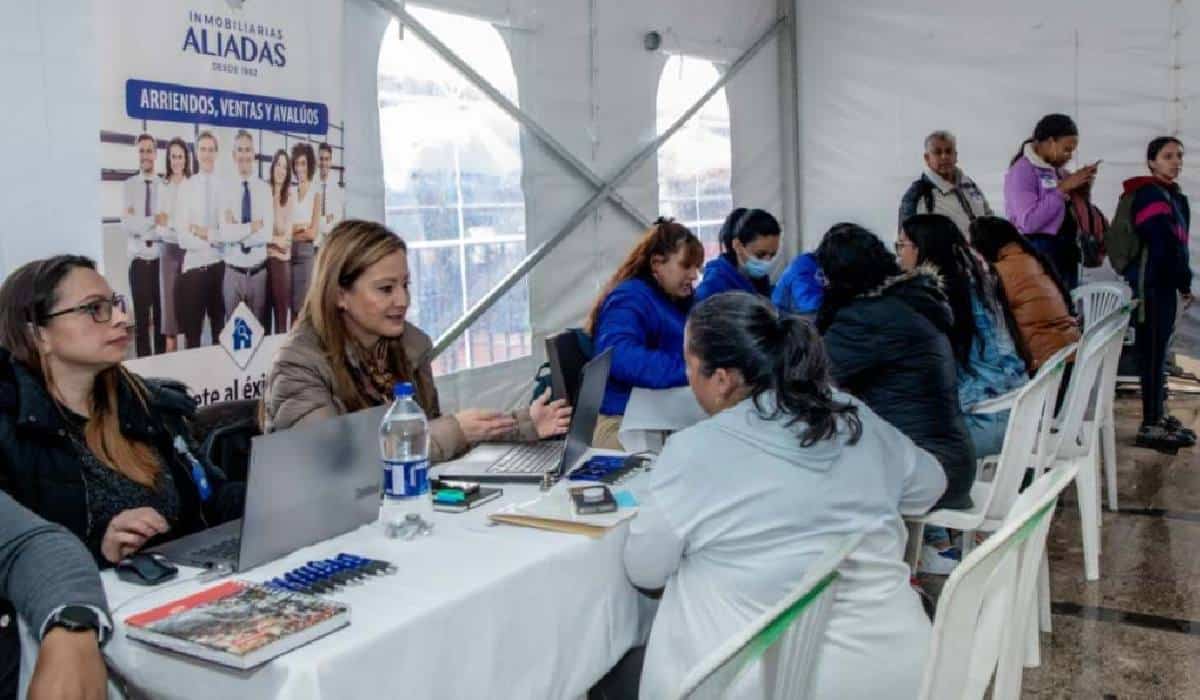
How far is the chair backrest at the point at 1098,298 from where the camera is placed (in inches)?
221

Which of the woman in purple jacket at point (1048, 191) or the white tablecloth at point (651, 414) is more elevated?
the woman in purple jacket at point (1048, 191)

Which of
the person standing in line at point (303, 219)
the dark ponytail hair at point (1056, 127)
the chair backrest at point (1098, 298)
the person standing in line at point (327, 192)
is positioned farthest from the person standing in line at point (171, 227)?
the dark ponytail hair at point (1056, 127)

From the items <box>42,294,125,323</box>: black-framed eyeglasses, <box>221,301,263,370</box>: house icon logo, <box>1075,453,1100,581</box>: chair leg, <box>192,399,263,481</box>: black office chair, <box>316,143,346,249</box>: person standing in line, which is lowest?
<box>1075,453,1100,581</box>: chair leg

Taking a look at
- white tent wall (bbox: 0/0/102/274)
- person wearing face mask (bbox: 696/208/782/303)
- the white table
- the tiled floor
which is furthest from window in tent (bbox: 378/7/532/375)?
the white table

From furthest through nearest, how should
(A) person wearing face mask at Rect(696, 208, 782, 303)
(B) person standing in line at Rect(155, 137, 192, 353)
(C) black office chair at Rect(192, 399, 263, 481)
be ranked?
(A) person wearing face mask at Rect(696, 208, 782, 303)
(B) person standing in line at Rect(155, 137, 192, 353)
(C) black office chair at Rect(192, 399, 263, 481)

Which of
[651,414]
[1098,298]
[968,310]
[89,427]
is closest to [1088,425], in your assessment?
[968,310]

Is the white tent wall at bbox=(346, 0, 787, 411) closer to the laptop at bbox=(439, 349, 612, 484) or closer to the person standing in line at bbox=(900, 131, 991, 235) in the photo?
the person standing in line at bbox=(900, 131, 991, 235)

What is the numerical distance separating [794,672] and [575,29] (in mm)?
5125

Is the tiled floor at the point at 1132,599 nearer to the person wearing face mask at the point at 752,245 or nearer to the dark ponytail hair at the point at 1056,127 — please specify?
the person wearing face mask at the point at 752,245

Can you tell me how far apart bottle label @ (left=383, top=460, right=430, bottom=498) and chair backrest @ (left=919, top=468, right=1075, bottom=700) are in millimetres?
1178

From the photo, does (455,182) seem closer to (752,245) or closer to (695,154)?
(752,245)

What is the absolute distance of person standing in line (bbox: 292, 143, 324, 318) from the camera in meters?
4.10

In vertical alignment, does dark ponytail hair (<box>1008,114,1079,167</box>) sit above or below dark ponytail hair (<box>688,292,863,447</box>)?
above

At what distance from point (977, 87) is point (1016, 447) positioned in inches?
201
